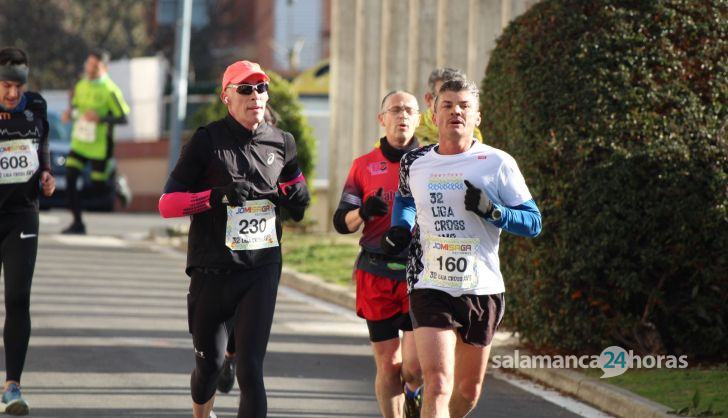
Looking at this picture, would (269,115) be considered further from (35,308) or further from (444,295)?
(35,308)

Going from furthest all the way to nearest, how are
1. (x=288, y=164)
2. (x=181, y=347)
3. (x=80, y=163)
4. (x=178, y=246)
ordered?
(x=178, y=246) < (x=80, y=163) < (x=181, y=347) < (x=288, y=164)

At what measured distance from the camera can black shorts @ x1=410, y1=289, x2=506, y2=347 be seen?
7.23 metres

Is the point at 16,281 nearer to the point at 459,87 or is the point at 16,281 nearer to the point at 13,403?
the point at 13,403

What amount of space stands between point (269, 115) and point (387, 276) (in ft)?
6.39

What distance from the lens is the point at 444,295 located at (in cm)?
729

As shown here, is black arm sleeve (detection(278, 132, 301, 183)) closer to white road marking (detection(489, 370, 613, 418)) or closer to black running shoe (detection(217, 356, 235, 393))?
black running shoe (detection(217, 356, 235, 393))

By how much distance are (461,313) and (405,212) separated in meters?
0.63

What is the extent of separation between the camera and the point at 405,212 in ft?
25.0

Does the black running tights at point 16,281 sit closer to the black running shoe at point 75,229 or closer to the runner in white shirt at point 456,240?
the runner in white shirt at point 456,240

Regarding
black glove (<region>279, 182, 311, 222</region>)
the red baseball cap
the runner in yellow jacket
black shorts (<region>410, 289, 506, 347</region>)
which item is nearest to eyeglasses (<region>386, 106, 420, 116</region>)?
black glove (<region>279, 182, 311, 222</region>)

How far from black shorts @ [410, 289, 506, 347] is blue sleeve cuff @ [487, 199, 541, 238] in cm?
37

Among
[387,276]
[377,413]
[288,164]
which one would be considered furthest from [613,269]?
[288,164]

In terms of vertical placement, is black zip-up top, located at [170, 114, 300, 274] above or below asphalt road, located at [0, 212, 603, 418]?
above

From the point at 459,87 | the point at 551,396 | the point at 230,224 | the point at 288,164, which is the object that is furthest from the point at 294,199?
the point at 551,396
